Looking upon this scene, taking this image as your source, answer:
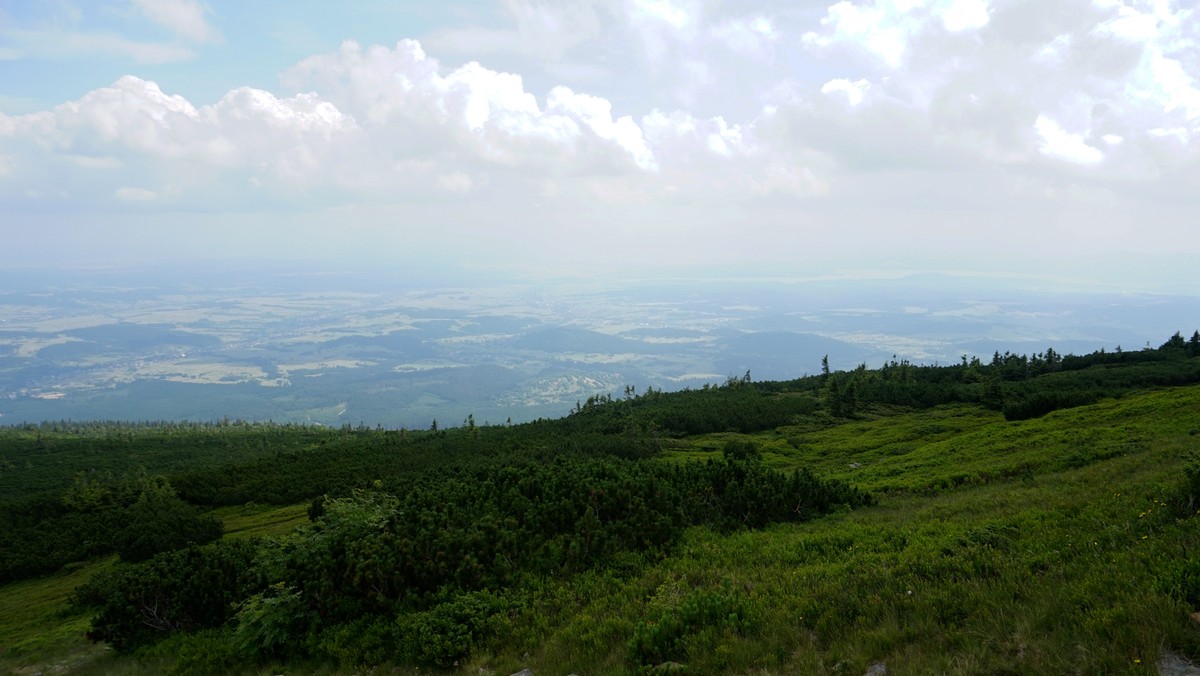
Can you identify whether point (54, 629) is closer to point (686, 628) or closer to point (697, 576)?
A: point (697, 576)

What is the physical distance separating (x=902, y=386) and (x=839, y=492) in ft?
196

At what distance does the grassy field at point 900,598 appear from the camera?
6.55 m

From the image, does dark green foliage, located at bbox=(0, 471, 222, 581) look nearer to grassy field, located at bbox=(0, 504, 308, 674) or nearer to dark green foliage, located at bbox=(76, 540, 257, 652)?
grassy field, located at bbox=(0, 504, 308, 674)

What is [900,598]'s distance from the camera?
8.52 m

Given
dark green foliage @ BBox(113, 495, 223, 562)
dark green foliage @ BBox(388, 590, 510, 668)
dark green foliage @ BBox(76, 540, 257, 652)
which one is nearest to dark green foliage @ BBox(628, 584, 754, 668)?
dark green foliage @ BBox(388, 590, 510, 668)

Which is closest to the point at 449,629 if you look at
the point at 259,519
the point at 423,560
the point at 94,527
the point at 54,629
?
the point at 423,560

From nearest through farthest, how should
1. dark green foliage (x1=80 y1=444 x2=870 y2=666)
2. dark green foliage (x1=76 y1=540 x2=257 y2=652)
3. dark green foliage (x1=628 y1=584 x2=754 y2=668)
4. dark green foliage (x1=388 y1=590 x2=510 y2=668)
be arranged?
dark green foliage (x1=628 y1=584 x2=754 y2=668), dark green foliage (x1=388 y1=590 x2=510 y2=668), dark green foliage (x1=80 y1=444 x2=870 y2=666), dark green foliage (x1=76 y1=540 x2=257 y2=652)

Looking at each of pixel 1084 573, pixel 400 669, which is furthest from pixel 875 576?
pixel 400 669

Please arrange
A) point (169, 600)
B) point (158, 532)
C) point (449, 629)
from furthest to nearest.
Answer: point (158, 532)
point (169, 600)
point (449, 629)

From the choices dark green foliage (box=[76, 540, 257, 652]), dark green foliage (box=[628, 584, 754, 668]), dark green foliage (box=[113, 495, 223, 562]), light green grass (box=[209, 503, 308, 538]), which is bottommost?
A: light green grass (box=[209, 503, 308, 538])

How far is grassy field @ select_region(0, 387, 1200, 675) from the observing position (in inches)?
258

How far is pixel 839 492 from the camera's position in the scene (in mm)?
19969

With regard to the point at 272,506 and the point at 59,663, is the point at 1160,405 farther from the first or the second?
the point at 272,506

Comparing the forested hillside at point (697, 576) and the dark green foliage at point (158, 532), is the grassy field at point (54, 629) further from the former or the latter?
the dark green foliage at point (158, 532)
